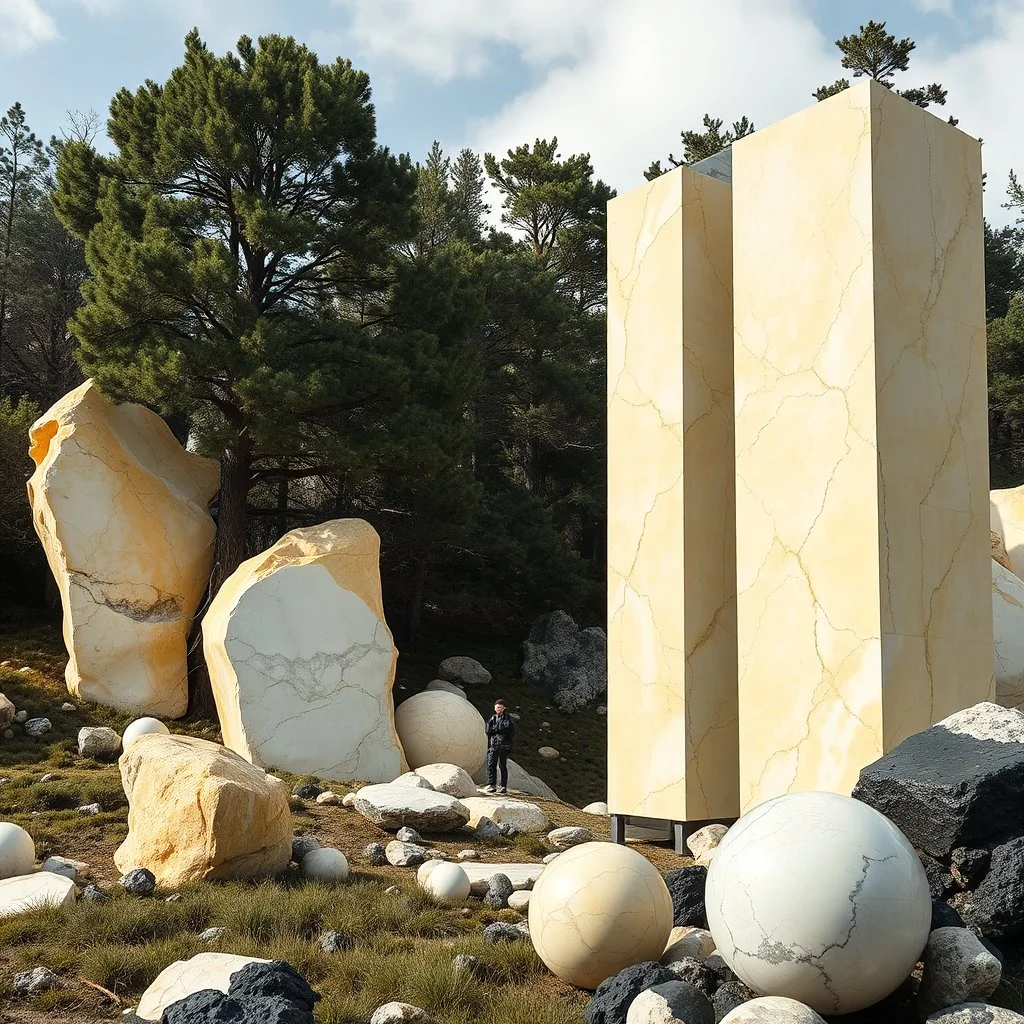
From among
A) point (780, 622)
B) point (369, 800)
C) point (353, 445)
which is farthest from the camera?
point (353, 445)

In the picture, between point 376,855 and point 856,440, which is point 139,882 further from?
point 856,440

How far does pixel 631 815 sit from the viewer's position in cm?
992

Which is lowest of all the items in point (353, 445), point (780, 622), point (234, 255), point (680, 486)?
point (780, 622)

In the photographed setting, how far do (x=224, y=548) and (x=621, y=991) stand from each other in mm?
13635

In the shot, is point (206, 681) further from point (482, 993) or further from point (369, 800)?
point (482, 993)

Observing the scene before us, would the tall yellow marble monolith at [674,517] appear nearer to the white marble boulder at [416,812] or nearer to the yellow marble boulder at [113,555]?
the white marble boulder at [416,812]

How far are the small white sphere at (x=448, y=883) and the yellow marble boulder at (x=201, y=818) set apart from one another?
1272 mm

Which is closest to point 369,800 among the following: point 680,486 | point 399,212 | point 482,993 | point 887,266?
point 680,486

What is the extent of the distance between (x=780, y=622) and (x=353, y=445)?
31.3 feet

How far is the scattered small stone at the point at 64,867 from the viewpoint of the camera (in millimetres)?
7934

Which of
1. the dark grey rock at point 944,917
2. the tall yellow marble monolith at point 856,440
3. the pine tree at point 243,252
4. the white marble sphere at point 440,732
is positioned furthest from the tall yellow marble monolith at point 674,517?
the pine tree at point 243,252

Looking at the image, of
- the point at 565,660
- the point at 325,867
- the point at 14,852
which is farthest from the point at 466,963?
the point at 565,660

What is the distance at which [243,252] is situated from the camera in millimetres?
18578

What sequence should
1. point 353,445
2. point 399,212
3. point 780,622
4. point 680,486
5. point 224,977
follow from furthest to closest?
point 399,212 → point 353,445 → point 680,486 → point 780,622 → point 224,977
